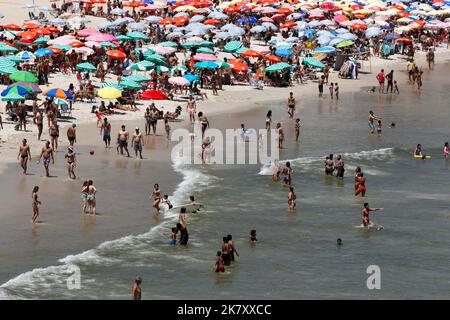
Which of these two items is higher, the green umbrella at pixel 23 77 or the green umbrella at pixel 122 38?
the green umbrella at pixel 122 38

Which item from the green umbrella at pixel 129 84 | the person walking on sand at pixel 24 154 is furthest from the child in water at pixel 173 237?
the green umbrella at pixel 129 84

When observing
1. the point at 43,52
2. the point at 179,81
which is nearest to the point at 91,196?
the point at 179,81

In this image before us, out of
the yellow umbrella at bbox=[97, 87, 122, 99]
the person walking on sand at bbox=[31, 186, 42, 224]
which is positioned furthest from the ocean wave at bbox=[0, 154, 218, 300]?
the yellow umbrella at bbox=[97, 87, 122, 99]

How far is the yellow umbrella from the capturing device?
43.8 meters

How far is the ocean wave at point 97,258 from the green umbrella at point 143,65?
647 inches

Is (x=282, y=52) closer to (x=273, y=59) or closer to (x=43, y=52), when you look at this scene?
(x=273, y=59)

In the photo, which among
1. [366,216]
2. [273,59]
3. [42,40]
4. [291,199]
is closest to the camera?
[366,216]

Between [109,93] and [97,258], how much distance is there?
17788mm

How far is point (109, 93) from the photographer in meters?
43.9

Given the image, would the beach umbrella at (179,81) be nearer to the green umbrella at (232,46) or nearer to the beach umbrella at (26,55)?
the beach umbrella at (26,55)

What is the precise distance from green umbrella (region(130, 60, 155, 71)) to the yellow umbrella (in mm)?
4659

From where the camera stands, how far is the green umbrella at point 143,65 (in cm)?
4869

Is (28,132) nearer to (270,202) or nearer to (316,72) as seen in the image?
(270,202)
